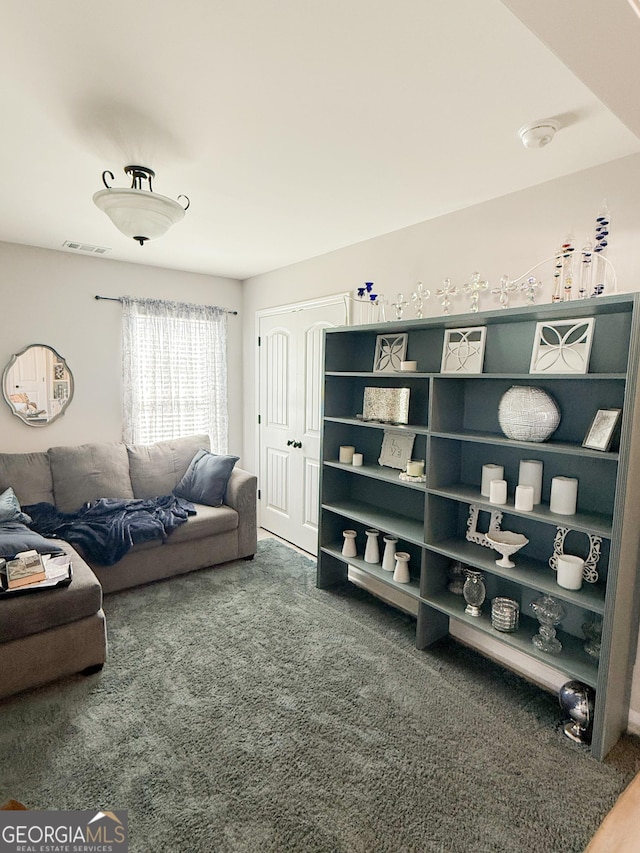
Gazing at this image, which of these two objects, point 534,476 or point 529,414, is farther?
point 534,476

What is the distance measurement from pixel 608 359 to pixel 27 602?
9.58 feet

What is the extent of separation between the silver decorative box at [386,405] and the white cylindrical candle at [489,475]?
0.60 m

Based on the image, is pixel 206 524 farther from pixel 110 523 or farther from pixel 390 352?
pixel 390 352

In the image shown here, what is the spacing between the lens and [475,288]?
2.44m

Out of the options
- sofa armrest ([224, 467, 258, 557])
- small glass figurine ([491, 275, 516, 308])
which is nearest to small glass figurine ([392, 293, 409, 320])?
small glass figurine ([491, 275, 516, 308])

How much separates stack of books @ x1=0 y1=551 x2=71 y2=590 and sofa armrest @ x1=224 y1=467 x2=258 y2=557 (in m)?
1.48

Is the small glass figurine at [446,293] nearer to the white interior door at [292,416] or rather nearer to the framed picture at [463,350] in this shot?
the framed picture at [463,350]

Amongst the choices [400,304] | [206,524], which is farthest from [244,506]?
[400,304]

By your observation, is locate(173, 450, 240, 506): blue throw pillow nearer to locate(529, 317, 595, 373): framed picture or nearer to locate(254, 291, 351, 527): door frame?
locate(254, 291, 351, 527): door frame

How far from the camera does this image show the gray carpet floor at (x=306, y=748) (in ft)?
5.14

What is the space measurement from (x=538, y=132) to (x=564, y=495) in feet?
4.93

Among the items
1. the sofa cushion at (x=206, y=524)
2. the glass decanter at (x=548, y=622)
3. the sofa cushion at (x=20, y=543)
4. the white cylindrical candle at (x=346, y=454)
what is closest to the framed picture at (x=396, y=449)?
the white cylindrical candle at (x=346, y=454)

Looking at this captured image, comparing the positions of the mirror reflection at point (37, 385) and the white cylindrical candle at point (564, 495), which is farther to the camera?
the mirror reflection at point (37, 385)

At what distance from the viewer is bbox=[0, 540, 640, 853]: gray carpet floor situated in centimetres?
157
